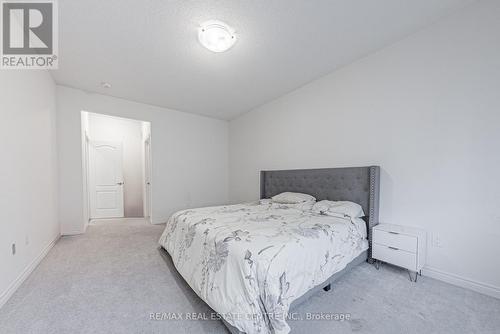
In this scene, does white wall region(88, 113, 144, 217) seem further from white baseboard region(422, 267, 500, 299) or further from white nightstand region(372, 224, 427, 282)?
white baseboard region(422, 267, 500, 299)

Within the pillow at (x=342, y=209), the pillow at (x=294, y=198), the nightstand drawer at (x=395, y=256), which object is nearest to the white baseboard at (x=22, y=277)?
the pillow at (x=294, y=198)

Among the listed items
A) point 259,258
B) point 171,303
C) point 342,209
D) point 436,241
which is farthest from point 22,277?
point 436,241

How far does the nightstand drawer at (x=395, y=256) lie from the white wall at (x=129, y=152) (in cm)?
554

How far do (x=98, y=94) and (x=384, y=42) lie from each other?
467cm

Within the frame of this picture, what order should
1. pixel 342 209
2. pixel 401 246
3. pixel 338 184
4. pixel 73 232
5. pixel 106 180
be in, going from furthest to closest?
pixel 106 180 < pixel 73 232 < pixel 338 184 < pixel 342 209 < pixel 401 246

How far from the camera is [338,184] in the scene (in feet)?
9.37

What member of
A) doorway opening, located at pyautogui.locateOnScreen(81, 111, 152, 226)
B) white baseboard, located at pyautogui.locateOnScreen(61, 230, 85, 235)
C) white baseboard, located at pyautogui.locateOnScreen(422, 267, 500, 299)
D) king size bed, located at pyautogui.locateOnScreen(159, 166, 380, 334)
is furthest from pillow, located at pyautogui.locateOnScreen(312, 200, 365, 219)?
white baseboard, located at pyautogui.locateOnScreen(61, 230, 85, 235)

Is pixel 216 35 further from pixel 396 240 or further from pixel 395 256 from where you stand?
pixel 395 256

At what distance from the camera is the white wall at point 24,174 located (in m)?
1.81

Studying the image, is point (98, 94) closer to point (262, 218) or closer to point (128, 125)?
point (128, 125)

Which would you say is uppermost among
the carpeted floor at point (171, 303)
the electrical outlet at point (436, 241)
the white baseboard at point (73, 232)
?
the electrical outlet at point (436, 241)

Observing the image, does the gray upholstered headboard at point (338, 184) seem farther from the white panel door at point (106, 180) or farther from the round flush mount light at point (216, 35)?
the white panel door at point (106, 180)

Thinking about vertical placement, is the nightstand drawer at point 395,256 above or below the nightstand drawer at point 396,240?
below

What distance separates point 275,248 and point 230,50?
7.58 feet
